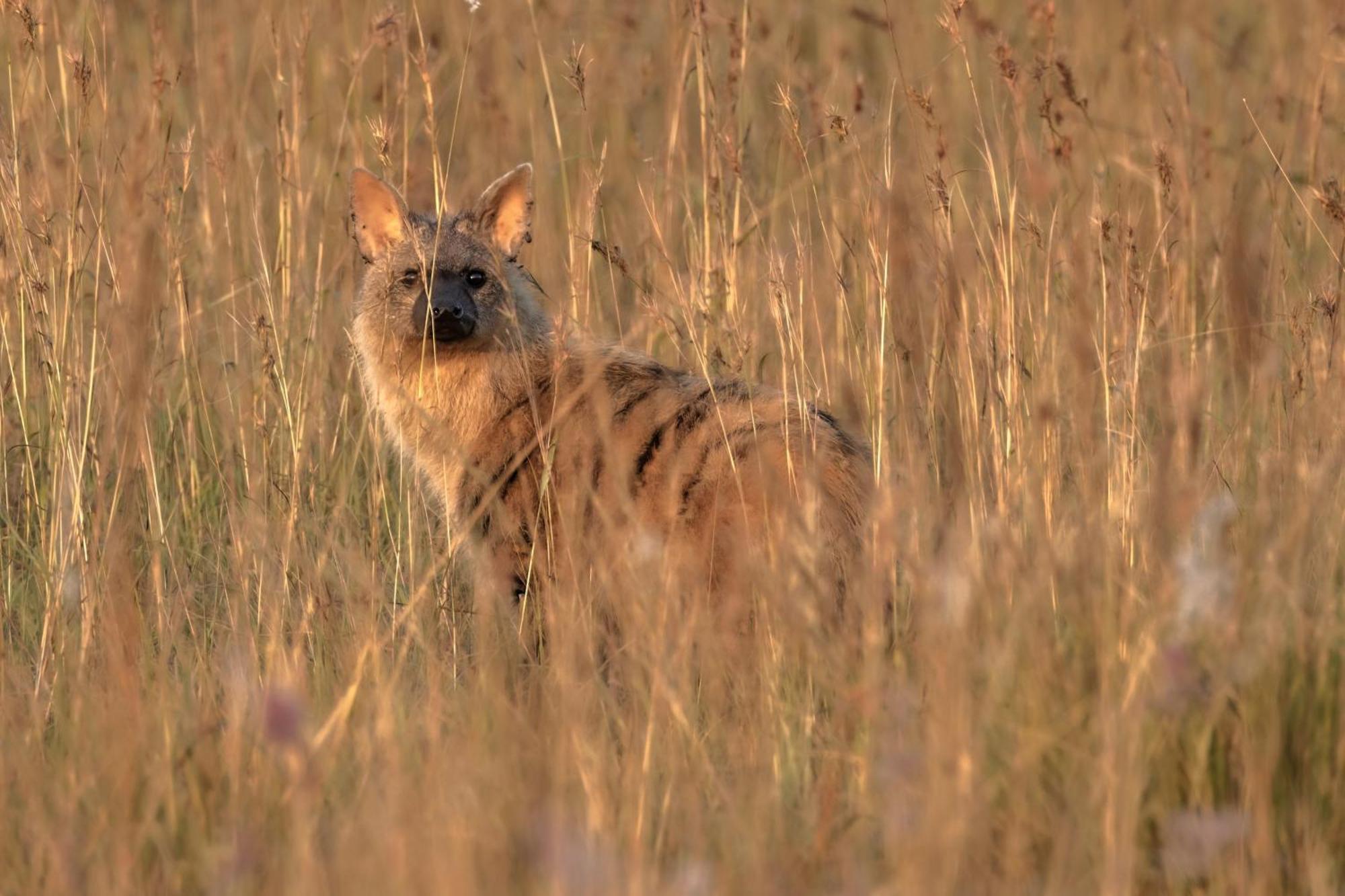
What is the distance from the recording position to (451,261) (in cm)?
534

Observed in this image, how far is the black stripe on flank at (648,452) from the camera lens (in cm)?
453

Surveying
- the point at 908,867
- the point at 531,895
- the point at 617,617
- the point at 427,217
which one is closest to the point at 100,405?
the point at 427,217

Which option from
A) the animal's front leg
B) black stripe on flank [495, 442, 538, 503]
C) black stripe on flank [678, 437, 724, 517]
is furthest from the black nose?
black stripe on flank [678, 437, 724, 517]

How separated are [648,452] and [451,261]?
1168 millimetres

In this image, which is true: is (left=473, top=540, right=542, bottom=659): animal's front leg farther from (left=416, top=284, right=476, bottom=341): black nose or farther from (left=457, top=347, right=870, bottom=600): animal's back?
(left=416, top=284, right=476, bottom=341): black nose

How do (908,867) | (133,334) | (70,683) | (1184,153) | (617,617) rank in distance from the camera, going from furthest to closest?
1. (1184,153)
2. (617,617)
3. (70,683)
4. (133,334)
5. (908,867)

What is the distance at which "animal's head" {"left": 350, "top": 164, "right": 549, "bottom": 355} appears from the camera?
528 centimetres

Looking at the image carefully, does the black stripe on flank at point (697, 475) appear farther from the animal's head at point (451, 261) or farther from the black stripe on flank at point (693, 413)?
the animal's head at point (451, 261)

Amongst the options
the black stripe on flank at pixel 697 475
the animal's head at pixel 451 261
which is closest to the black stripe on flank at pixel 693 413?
the black stripe on flank at pixel 697 475

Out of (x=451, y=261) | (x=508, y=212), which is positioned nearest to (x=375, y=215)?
(x=451, y=261)

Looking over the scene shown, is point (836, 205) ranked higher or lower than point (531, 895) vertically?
higher

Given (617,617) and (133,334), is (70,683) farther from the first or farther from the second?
(617,617)

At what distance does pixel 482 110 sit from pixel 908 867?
15.6ft

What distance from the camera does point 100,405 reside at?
4.64 meters
